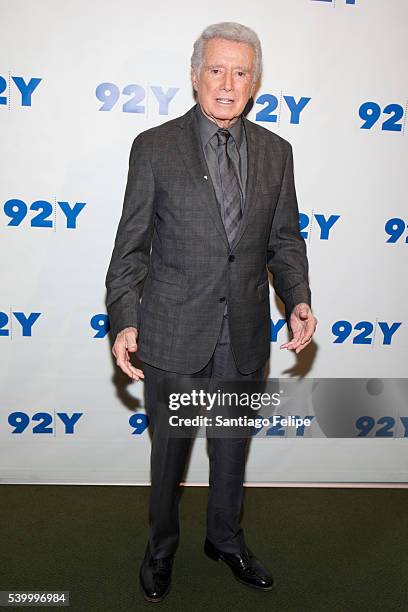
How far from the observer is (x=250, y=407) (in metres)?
2.23

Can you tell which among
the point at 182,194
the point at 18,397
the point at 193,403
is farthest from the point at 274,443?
the point at 182,194

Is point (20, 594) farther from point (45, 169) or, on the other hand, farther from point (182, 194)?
point (45, 169)

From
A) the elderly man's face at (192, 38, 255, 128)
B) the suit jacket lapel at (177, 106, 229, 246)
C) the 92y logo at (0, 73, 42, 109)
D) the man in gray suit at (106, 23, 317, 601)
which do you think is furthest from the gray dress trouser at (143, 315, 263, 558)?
the 92y logo at (0, 73, 42, 109)

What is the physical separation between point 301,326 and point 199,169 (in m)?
0.65

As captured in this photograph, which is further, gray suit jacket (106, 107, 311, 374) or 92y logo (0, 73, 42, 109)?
92y logo (0, 73, 42, 109)

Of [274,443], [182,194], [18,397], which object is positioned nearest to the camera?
[182,194]

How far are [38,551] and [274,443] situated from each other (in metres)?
1.29

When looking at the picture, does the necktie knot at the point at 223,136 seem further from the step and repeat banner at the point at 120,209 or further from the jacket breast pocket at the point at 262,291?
the step and repeat banner at the point at 120,209

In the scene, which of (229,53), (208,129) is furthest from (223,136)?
(229,53)

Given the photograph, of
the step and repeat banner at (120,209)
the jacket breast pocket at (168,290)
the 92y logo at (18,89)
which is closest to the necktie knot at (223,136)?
the jacket breast pocket at (168,290)

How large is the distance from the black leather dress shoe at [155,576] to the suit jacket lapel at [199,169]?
125 cm

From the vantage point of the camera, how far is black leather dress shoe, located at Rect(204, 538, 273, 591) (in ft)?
7.39

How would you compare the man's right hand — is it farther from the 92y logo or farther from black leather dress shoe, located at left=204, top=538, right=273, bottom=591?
the 92y logo

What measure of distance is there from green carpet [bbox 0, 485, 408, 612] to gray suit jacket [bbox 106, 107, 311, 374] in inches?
36.0
